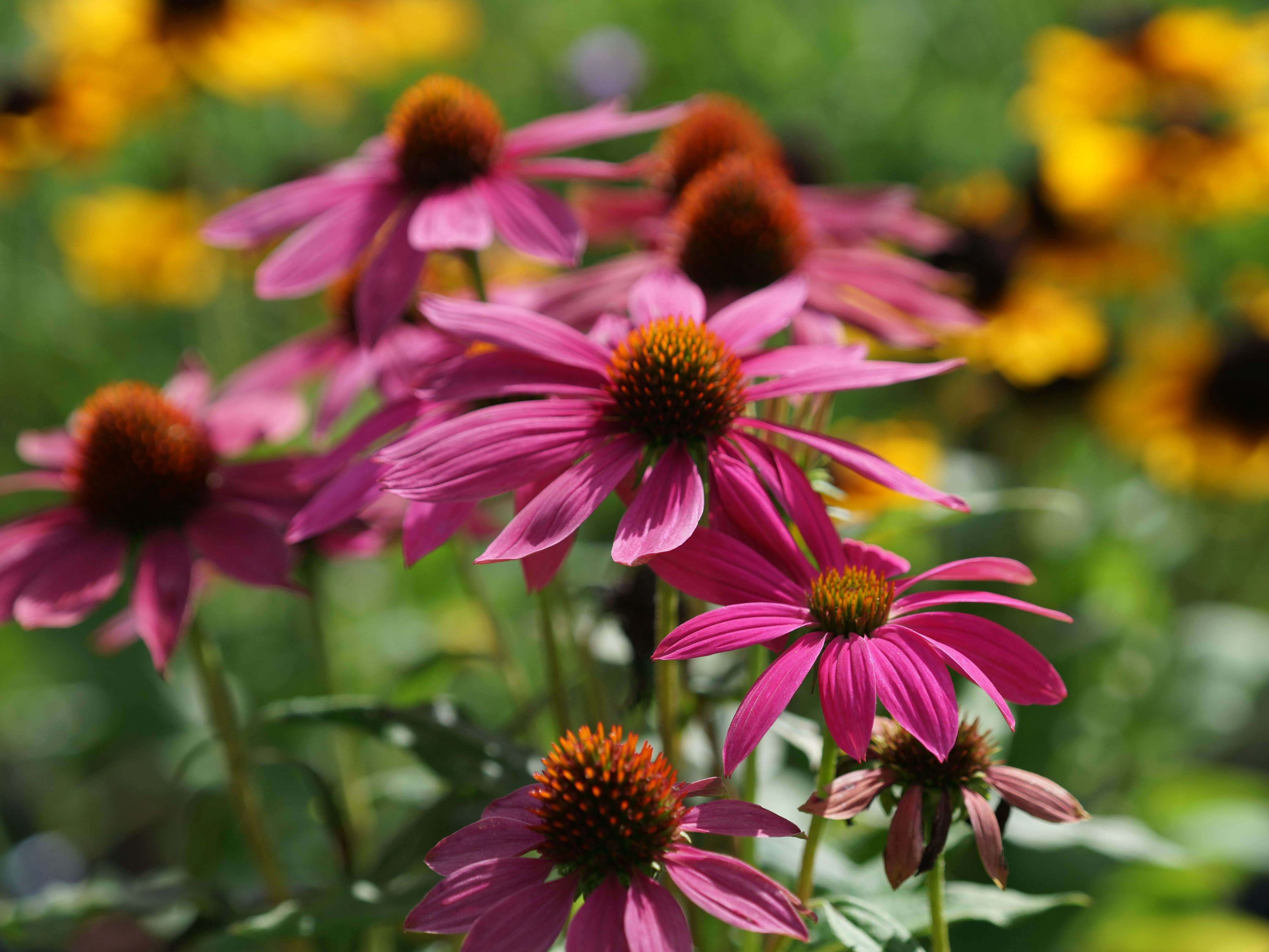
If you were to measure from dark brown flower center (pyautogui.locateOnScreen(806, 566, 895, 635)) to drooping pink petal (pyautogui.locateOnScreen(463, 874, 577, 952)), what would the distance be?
0.16 meters

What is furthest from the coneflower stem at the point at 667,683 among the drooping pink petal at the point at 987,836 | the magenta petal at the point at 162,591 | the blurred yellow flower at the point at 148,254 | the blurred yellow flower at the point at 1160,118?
the blurred yellow flower at the point at 148,254

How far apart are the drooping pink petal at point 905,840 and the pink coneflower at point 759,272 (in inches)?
14.0

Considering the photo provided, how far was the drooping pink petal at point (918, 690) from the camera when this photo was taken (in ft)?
1.57

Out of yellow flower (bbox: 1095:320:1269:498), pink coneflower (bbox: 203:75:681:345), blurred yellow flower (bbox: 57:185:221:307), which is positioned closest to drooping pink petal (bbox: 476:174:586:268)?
pink coneflower (bbox: 203:75:681:345)

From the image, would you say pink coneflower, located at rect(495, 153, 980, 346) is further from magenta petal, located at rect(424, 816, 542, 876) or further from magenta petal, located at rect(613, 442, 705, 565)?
magenta petal, located at rect(424, 816, 542, 876)

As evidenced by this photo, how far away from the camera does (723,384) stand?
627 mm

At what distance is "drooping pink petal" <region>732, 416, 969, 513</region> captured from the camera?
571 mm

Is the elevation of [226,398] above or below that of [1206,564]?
above

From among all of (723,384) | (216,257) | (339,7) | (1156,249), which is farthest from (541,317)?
(339,7)

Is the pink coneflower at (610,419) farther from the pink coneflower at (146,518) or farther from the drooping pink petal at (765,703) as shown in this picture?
the pink coneflower at (146,518)

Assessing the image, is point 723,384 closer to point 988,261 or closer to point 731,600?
point 731,600

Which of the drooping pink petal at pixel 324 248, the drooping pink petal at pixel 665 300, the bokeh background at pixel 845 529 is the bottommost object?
the bokeh background at pixel 845 529

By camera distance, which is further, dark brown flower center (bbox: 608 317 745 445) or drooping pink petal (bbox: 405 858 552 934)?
dark brown flower center (bbox: 608 317 745 445)

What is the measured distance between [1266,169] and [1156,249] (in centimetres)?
21
